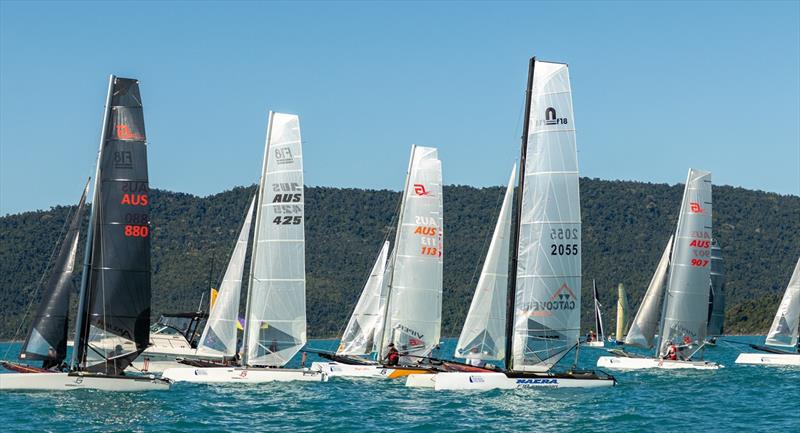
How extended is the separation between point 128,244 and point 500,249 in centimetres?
1289

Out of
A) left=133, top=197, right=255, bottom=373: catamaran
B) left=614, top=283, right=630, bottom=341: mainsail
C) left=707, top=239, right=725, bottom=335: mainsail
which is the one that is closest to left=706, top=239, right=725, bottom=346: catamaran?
left=707, top=239, right=725, bottom=335: mainsail

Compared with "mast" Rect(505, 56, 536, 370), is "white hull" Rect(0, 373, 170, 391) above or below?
below

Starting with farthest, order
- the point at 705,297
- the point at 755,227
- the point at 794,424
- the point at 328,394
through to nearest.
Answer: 1. the point at 755,227
2. the point at 705,297
3. the point at 328,394
4. the point at 794,424

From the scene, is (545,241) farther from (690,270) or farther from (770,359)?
(770,359)

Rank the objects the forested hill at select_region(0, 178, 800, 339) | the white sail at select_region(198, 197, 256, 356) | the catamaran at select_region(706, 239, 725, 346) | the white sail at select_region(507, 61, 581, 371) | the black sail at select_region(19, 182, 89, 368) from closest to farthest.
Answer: the black sail at select_region(19, 182, 89, 368)
the white sail at select_region(507, 61, 581, 371)
the white sail at select_region(198, 197, 256, 356)
the catamaran at select_region(706, 239, 725, 346)
the forested hill at select_region(0, 178, 800, 339)

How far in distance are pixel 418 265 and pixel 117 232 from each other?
13.1 m

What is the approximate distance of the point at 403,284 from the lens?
43.9 meters

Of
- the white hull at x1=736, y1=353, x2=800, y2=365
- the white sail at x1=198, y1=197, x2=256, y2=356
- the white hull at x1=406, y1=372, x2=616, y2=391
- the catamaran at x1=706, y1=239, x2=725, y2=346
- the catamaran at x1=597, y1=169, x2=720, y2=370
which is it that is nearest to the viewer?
the white hull at x1=406, y1=372, x2=616, y2=391

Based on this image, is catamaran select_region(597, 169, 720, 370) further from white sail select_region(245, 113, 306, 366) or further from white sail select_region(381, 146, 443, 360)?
white sail select_region(245, 113, 306, 366)

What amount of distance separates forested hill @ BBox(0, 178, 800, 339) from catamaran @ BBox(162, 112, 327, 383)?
76391 millimetres

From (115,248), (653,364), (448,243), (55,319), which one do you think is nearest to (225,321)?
(115,248)

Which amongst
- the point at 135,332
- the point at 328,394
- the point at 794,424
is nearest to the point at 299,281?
the point at 328,394

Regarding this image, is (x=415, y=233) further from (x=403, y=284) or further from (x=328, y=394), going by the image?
(x=328, y=394)

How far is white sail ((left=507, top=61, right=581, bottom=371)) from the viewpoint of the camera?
3538cm
